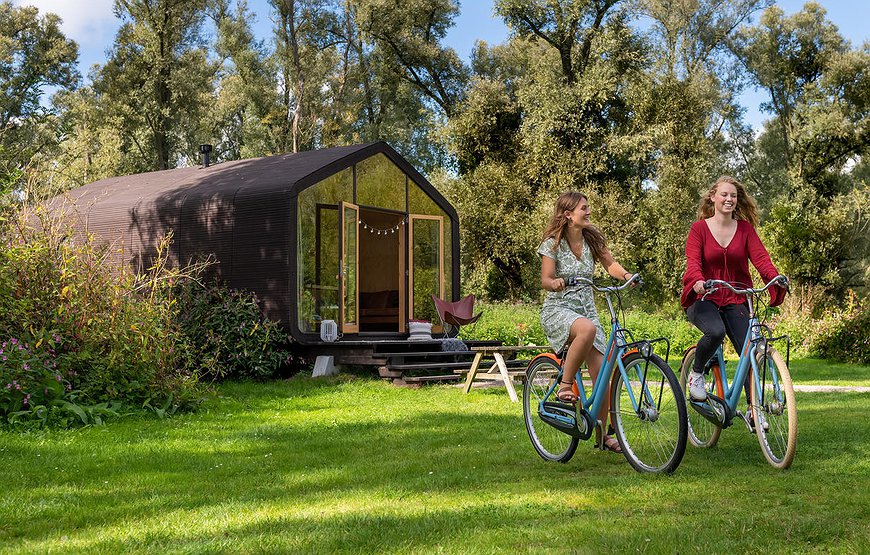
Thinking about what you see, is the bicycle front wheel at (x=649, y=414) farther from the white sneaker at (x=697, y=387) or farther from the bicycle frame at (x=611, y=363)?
the white sneaker at (x=697, y=387)

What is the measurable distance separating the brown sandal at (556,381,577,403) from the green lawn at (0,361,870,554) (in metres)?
0.40

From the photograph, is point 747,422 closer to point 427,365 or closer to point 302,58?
point 427,365

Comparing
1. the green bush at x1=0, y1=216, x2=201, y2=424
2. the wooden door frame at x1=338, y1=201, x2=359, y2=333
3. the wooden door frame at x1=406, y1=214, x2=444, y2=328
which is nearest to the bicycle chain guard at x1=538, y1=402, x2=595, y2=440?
the green bush at x1=0, y1=216, x2=201, y2=424

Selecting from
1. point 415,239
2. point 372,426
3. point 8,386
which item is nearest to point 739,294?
point 372,426

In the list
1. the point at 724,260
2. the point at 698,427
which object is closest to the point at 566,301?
the point at 724,260

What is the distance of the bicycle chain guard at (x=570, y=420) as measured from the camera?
15.3 ft

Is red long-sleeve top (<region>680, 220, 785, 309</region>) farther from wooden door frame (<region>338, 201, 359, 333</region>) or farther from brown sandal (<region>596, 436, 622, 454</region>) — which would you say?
wooden door frame (<region>338, 201, 359, 333</region>)

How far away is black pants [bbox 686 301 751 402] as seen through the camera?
472 centimetres

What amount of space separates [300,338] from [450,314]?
218cm

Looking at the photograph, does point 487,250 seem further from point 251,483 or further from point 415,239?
point 251,483

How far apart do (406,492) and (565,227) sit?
180cm

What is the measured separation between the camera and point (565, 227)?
5.04m

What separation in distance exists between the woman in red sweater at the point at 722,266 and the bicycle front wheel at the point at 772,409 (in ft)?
0.39

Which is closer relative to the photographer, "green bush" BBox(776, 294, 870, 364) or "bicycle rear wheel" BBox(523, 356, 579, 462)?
"bicycle rear wheel" BBox(523, 356, 579, 462)
